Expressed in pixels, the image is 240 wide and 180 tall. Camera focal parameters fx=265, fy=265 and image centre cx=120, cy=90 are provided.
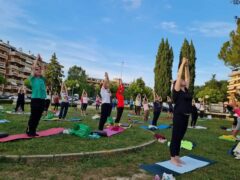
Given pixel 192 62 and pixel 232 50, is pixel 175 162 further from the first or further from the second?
pixel 192 62

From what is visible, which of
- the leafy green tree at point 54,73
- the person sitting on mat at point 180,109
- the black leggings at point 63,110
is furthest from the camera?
the leafy green tree at point 54,73

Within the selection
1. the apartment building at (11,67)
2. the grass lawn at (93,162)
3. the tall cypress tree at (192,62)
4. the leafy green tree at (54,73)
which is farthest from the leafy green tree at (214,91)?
the grass lawn at (93,162)

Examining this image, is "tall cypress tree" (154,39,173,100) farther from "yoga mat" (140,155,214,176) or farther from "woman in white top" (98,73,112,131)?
"yoga mat" (140,155,214,176)

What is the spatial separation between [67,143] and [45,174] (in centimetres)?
247

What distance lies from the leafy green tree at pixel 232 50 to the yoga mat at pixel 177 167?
56.8 feet

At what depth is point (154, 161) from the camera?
697cm

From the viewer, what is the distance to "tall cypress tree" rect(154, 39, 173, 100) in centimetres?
6494

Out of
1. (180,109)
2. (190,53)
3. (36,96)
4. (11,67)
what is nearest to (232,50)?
(180,109)

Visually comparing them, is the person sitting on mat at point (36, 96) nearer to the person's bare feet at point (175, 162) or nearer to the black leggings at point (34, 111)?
the black leggings at point (34, 111)

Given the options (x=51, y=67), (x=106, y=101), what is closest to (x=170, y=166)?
(x=106, y=101)

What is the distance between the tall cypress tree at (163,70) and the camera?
64.9m

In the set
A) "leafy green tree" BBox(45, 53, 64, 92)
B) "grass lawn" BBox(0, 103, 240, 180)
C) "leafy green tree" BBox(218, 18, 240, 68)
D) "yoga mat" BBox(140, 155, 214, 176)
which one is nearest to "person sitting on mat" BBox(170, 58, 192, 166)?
"yoga mat" BBox(140, 155, 214, 176)

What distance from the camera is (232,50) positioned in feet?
75.5

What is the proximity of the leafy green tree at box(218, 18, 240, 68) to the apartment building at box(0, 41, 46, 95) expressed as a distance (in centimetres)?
8503
